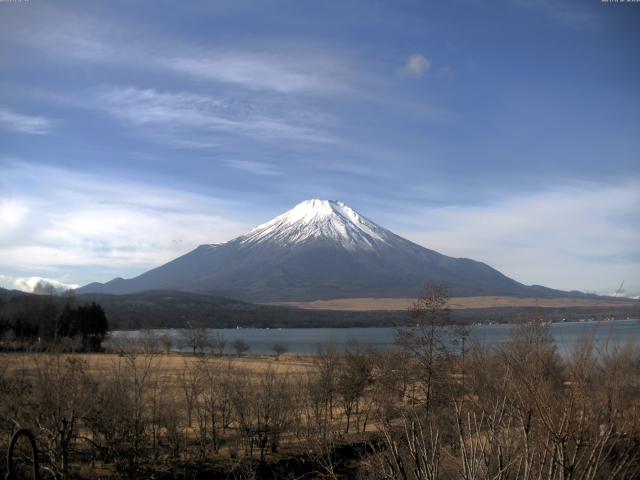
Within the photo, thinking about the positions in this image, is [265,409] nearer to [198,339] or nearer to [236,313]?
[198,339]

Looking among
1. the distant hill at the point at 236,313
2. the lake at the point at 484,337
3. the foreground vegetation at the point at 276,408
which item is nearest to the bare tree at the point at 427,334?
the foreground vegetation at the point at 276,408

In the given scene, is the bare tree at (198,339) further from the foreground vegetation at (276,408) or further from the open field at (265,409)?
the open field at (265,409)

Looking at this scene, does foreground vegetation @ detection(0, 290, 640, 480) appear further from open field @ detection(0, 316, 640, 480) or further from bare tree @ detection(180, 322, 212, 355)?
bare tree @ detection(180, 322, 212, 355)

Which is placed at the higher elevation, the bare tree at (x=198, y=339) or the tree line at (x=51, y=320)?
the tree line at (x=51, y=320)

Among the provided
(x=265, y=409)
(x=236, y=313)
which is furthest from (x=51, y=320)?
(x=236, y=313)

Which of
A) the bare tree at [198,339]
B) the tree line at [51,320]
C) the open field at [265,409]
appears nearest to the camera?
the open field at [265,409]

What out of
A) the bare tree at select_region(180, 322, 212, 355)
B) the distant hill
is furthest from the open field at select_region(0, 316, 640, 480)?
the distant hill

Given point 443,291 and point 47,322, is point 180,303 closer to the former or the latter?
point 47,322

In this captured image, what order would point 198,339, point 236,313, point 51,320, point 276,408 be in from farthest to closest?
point 236,313, point 51,320, point 198,339, point 276,408

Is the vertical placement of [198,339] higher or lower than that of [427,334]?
lower

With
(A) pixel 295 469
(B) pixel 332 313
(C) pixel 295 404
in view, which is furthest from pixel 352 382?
(B) pixel 332 313

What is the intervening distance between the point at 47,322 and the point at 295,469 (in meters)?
55.0

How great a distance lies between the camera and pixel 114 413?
18859 mm

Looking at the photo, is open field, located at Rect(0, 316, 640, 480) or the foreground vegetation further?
open field, located at Rect(0, 316, 640, 480)
